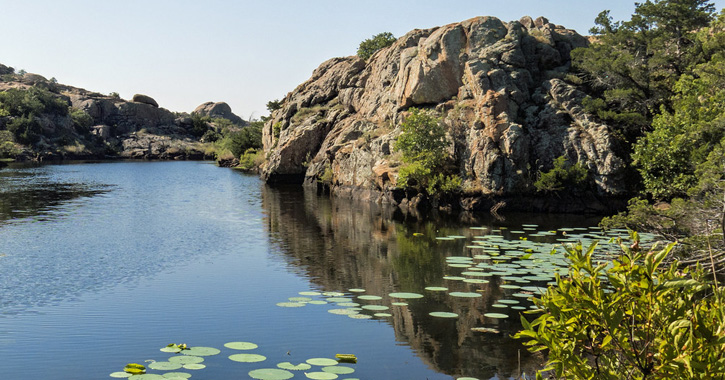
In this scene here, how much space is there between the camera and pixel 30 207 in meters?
33.0

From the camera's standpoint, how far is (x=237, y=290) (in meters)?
16.0

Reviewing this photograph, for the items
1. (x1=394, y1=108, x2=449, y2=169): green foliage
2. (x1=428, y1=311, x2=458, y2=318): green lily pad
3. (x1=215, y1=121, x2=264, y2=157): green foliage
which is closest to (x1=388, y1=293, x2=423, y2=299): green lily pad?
(x1=428, y1=311, x2=458, y2=318): green lily pad

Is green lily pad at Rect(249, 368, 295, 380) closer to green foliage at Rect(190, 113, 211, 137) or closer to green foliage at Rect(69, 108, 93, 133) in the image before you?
green foliage at Rect(69, 108, 93, 133)

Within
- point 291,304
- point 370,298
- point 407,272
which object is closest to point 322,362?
point 291,304

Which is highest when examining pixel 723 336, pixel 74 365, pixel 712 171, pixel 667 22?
pixel 667 22

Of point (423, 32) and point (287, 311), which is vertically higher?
point (423, 32)

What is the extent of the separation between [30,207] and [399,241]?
21.6 meters

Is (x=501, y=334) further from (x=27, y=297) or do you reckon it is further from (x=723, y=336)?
(x=27, y=297)

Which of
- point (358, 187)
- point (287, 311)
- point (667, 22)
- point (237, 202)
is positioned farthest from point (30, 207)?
point (667, 22)

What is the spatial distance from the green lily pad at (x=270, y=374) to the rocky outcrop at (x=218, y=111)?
180776 millimetres

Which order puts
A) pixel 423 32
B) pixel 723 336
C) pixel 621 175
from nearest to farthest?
pixel 723 336
pixel 621 175
pixel 423 32

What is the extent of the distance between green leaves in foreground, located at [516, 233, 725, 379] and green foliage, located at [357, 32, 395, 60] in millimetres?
60298

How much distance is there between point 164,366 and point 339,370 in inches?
112

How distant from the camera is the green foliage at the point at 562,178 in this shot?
109 feet
